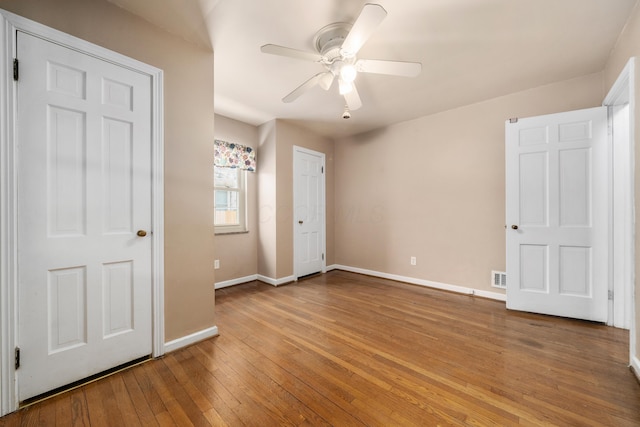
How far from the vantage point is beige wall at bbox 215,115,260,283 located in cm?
369

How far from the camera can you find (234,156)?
148 inches

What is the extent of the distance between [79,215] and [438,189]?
3763 millimetres

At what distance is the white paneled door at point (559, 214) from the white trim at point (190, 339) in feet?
10.1

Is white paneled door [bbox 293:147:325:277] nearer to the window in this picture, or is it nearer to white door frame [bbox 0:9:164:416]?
the window

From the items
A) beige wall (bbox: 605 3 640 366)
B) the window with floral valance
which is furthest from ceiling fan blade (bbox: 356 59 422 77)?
the window with floral valance

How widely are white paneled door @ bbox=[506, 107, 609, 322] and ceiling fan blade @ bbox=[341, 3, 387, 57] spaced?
2.21 m

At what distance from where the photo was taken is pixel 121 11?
1.74 metres

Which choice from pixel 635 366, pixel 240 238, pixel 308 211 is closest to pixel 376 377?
pixel 635 366

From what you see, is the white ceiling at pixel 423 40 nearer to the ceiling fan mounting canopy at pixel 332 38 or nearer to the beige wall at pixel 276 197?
the ceiling fan mounting canopy at pixel 332 38

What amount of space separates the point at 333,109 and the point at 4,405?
3.67 m

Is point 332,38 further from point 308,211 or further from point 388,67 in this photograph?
point 308,211

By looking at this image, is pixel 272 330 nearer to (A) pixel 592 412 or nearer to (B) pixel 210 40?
(A) pixel 592 412

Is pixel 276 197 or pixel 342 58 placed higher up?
pixel 342 58

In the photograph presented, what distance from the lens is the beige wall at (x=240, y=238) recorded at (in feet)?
12.1
